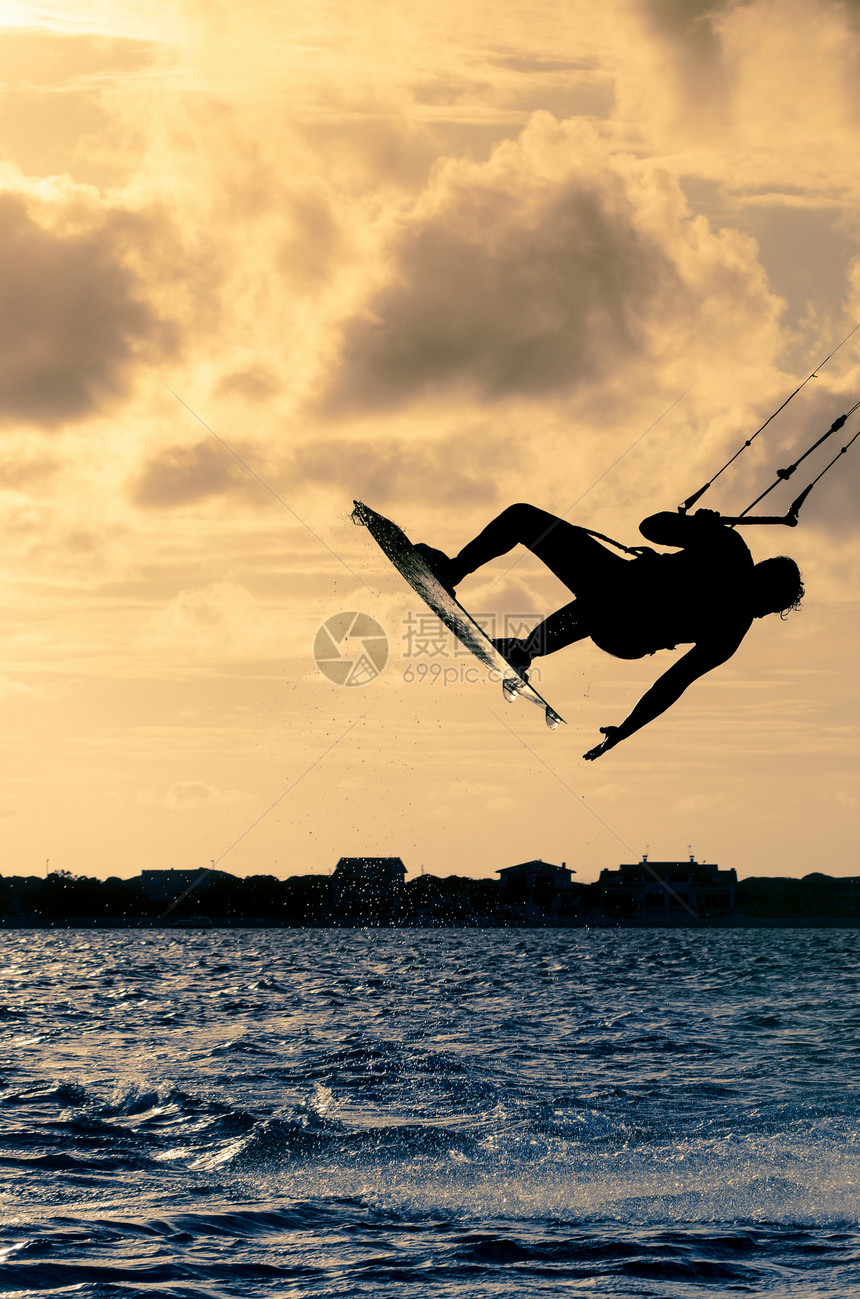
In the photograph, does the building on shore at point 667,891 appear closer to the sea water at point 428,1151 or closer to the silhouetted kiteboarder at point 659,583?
the sea water at point 428,1151

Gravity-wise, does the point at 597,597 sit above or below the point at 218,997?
above

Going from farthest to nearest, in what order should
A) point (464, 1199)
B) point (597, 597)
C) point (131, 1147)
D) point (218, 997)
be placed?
1. point (218, 997)
2. point (131, 1147)
3. point (464, 1199)
4. point (597, 597)

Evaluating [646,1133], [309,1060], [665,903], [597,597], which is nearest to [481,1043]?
[309,1060]

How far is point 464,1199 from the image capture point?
19625mm

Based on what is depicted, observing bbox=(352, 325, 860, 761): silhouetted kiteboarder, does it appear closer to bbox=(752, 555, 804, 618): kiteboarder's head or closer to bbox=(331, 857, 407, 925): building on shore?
bbox=(752, 555, 804, 618): kiteboarder's head

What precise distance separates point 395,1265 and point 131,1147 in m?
8.85

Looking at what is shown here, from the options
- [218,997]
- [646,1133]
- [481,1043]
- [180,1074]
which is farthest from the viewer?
[218,997]

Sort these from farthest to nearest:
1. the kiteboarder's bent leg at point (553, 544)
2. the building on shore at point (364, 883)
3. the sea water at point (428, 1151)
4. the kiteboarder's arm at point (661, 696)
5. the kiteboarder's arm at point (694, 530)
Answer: the building on shore at point (364, 883)
the sea water at point (428, 1151)
the kiteboarder's arm at point (661, 696)
the kiteboarder's bent leg at point (553, 544)
the kiteboarder's arm at point (694, 530)

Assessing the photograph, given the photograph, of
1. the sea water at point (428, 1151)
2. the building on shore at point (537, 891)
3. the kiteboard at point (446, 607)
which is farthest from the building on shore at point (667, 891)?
the kiteboard at point (446, 607)

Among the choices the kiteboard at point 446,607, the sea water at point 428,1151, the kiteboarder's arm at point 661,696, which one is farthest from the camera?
the sea water at point 428,1151

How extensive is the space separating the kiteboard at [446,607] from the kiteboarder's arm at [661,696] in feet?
1.66

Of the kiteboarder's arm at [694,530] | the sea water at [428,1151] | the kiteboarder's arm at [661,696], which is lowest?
the sea water at [428,1151]

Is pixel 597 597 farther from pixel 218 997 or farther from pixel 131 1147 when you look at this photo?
pixel 218 997

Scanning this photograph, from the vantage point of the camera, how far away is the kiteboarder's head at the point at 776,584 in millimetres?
8047
